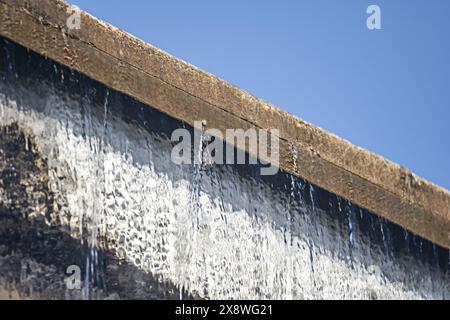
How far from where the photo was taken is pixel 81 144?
4.09m

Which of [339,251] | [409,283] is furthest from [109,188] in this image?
[409,283]

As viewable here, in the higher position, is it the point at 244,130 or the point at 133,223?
the point at 244,130

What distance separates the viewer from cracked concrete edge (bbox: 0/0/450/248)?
163 inches

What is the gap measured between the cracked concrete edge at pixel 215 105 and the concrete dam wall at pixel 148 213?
0.7 inches

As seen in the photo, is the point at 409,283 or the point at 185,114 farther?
the point at 409,283

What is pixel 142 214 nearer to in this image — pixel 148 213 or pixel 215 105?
pixel 148 213

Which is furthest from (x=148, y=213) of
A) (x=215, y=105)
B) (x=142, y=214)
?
(x=215, y=105)

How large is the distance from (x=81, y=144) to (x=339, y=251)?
128 cm

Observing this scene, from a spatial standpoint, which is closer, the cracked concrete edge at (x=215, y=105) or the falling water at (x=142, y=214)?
the falling water at (x=142, y=214)

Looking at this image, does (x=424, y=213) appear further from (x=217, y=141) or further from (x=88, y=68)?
(x=88, y=68)

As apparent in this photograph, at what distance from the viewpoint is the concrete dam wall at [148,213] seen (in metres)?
3.91

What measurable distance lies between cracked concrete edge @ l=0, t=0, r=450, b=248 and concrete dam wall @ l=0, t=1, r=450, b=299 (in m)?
0.02

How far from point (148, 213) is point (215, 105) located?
57cm
